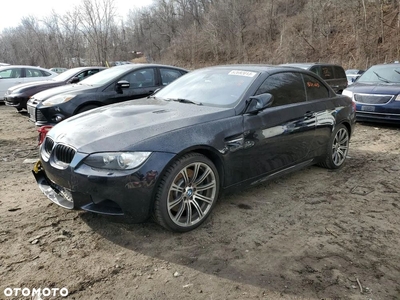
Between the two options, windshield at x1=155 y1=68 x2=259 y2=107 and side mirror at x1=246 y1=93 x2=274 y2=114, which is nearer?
side mirror at x1=246 y1=93 x2=274 y2=114

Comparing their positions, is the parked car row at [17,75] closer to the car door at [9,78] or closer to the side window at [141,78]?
the car door at [9,78]

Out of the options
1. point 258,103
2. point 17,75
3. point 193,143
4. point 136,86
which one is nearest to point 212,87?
point 258,103

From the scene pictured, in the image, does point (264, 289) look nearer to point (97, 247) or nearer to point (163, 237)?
point (163, 237)

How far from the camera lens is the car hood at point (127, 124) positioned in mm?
2820

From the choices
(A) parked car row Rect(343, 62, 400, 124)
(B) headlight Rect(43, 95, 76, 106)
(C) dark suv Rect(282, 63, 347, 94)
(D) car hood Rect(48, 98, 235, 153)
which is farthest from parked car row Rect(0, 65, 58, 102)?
(A) parked car row Rect(343, 62, 400, 124)

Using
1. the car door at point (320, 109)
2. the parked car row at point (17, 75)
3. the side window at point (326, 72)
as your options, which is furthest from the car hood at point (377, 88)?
the parked car row at point (17, 75)

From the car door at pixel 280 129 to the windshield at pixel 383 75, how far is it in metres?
5.34

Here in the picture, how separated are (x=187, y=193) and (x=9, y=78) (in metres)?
11.9

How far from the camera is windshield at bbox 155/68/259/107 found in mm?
3648

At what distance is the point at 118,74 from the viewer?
6.99 metres

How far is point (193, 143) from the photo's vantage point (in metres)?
2.97

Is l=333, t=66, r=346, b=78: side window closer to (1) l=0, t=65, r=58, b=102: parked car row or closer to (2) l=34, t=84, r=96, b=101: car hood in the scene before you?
(2) l=34, t=84, r=96, b=101: car hood

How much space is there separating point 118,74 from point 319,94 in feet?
14.0

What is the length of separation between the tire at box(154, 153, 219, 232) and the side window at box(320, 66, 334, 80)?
373 inches
